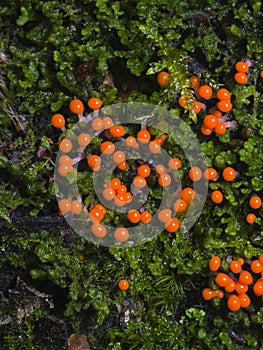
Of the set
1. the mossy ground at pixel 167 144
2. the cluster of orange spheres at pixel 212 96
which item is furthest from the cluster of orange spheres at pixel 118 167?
the cluster of orange spheres at pixel 212 96

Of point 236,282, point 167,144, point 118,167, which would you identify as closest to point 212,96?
point 167,144

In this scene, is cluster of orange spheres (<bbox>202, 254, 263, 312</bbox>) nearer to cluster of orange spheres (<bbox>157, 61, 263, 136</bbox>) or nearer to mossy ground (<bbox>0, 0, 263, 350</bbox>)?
mossy ground (<bbox>0, 0, 263, 350</bbox>)

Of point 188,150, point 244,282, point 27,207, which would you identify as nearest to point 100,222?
point 27,207

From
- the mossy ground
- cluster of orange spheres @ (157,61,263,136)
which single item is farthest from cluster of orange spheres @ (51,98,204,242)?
cluster of orange spheres @ (157,61,263,136)

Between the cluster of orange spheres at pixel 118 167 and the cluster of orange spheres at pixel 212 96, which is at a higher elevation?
the cluster of orange spheres at pixel 212 96

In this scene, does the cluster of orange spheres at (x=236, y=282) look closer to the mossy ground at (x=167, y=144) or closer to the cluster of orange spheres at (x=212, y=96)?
the mossy ground at (x=167, y=144)

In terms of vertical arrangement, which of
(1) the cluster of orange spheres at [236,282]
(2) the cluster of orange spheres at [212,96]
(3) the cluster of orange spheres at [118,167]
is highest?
(2) the cluster of orange spheres at [212,96]
